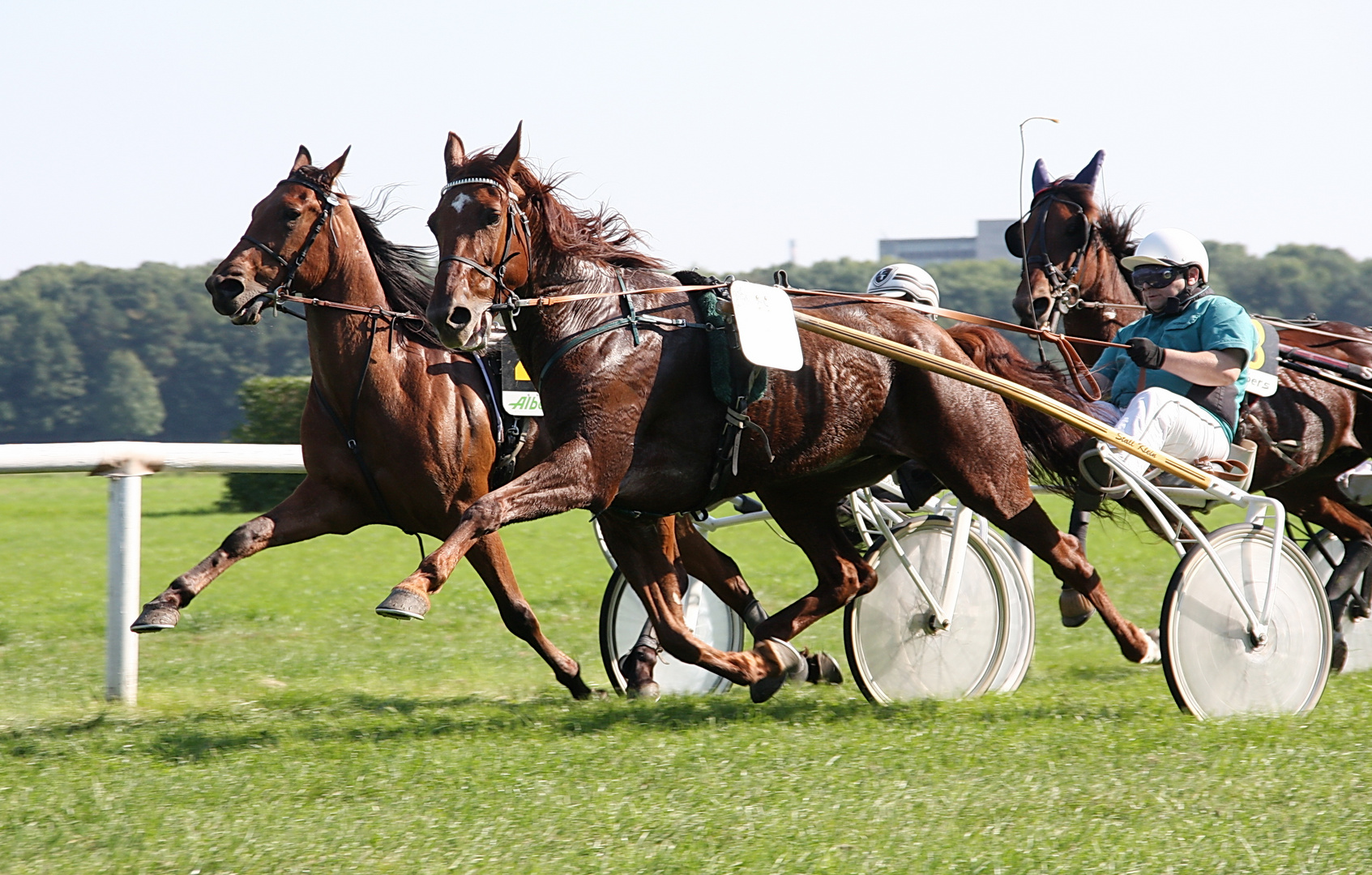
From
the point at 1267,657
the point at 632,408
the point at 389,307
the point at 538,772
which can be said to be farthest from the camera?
the point at 389,307

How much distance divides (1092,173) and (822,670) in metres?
2.95

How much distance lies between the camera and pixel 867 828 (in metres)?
3.58

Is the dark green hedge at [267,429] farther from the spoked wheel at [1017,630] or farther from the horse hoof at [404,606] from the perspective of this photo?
the horse hoof at [404,606]

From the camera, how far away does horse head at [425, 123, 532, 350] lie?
444cm

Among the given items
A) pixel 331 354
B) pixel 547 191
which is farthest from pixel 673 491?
pixel 331 354

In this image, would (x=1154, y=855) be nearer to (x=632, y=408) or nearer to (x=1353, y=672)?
(x=632, y=408)

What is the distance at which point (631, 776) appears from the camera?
13.4 ft

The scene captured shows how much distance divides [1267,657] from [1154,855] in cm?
202

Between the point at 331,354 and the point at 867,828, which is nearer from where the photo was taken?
the point at 867,828

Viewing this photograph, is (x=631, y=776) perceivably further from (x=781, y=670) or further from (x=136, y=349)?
(x=136, y=349)

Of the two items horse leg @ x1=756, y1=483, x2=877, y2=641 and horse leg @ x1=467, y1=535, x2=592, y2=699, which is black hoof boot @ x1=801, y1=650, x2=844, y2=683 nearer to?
horse leg @ x1=756, y1=483, x2=877, y2=641

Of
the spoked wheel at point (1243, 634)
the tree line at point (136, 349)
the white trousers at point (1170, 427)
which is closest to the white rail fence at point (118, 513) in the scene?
the white trousers at point (1170, 427)

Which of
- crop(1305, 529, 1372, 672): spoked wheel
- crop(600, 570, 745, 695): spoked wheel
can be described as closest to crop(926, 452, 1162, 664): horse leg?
crop(600, 570, 745, 695): spoked wheel

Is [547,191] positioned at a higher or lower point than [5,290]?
lower
